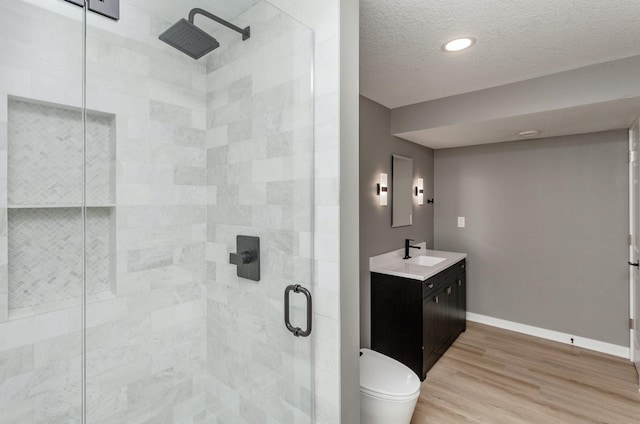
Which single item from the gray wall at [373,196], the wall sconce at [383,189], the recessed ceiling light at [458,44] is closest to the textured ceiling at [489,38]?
the recessed ceiling light at [458,44]

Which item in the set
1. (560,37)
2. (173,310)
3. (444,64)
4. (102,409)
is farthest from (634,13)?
(102,409)

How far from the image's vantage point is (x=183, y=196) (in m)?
1.43

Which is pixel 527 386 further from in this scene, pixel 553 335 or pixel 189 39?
pixel 189 39

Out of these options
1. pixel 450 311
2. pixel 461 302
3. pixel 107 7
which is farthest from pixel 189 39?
pixel 461 302

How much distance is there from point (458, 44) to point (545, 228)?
8.17 ft

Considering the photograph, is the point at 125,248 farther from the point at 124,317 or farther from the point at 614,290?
the point at 614,290

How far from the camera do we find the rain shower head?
1.23 m

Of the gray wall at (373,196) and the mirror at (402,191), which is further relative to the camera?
the mirror at (402,191)

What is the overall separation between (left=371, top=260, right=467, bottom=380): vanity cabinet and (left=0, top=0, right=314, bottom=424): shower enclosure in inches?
58.0

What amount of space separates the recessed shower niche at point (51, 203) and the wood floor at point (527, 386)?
2206 mm

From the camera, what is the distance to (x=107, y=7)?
42.6 inches

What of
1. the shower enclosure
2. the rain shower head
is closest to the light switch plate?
the shower enclosure

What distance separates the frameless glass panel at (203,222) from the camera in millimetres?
1240

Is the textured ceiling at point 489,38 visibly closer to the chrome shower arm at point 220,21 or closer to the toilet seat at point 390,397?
the chrome shower arm at point 220,21
